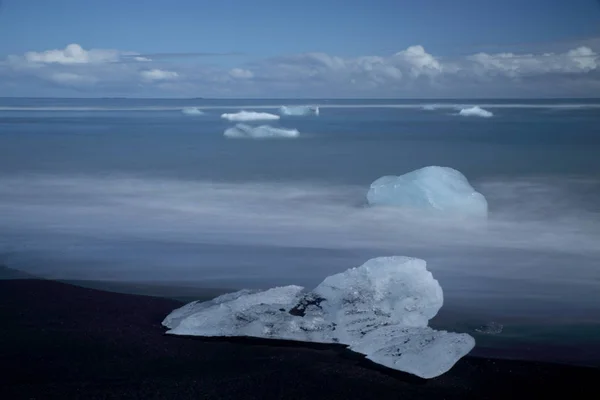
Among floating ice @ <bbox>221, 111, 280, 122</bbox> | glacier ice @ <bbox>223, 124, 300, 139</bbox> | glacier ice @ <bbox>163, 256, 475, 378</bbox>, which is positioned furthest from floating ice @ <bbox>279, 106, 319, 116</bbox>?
glacier ice @ <bbox>163, 256, 475, 378</bbox>

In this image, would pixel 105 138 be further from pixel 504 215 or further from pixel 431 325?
pixel 431 325

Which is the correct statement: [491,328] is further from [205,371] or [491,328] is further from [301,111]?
[301,111]

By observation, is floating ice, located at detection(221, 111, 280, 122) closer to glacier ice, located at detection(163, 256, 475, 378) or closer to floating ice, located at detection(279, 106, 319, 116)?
floating ice, located at detection(279, 106, 319, 116)

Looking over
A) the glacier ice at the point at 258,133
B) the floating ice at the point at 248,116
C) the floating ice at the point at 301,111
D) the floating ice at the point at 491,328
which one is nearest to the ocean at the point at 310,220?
the floating ice at the point at 491,328

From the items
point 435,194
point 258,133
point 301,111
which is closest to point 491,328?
point 435,194

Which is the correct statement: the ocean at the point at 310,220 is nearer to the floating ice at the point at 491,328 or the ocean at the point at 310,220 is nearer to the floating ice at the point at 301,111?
the floating ice at the point at 491,328

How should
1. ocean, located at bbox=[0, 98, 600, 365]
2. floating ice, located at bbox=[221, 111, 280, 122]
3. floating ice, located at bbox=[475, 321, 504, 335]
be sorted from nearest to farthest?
floating ice, located at bbox=[475, 321, 504, 335]
ocean, located at bbox=[0, 98, 600, 365]
floating ice, located at bbox=[221, 111, 280, 122]
